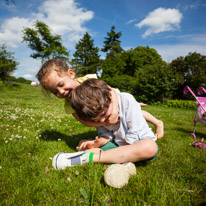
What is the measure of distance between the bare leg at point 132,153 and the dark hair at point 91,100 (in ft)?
1.88

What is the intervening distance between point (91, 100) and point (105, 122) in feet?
1.47

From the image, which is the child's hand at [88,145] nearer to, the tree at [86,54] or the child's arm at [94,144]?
the child's arm at [94,144]

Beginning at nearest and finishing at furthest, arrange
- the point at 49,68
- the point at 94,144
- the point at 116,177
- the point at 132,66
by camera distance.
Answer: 1. the point at 116,177
2. the point at 94,144
3. the point at 49,68
4. the point at 132,66

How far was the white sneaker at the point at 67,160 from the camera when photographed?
6.09 ft

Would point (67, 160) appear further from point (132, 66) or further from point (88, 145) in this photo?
point (132, 66)

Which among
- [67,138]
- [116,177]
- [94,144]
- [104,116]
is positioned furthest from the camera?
[67,138]

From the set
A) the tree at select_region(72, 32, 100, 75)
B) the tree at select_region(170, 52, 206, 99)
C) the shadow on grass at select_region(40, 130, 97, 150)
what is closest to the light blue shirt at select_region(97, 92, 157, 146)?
the shadow on grass at select_region(40, 130, 97, 150)

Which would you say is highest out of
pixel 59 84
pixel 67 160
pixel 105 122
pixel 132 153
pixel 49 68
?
pixel 49 68

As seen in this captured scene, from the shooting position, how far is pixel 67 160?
192 cm

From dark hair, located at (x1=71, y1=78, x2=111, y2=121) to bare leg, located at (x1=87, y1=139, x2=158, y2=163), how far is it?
57cm

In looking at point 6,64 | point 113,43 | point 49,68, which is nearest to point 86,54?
point 113,43

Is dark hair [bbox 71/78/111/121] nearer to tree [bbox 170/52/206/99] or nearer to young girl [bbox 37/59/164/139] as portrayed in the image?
young girl [bbox 37/59/164/139]

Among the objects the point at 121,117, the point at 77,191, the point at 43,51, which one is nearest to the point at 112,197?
the point at 77,191

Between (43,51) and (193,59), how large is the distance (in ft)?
88.3
